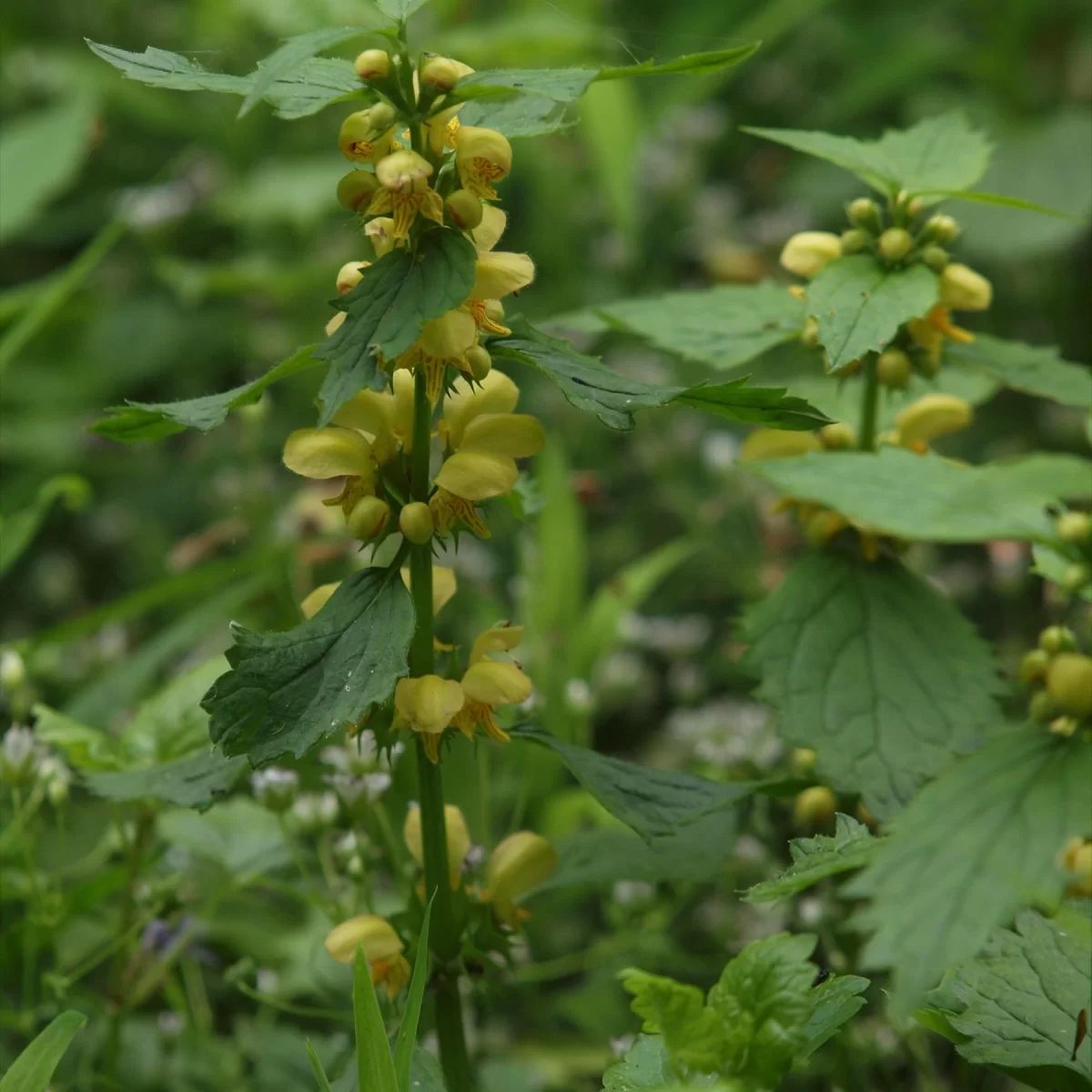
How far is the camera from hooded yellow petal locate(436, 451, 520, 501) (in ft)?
2.06

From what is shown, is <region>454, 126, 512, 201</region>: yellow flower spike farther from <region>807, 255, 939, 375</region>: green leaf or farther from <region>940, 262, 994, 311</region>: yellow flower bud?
<region>940, 262, 994, 311</region>: yellow flower bud

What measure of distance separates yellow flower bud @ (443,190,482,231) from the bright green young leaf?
29cm

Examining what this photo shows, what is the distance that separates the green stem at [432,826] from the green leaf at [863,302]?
20cm

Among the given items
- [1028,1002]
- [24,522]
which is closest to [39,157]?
[24,522]

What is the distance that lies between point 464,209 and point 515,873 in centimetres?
35

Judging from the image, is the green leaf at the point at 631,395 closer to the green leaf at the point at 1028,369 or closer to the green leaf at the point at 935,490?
the green leaf at the point at 935,490

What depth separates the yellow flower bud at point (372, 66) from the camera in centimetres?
57

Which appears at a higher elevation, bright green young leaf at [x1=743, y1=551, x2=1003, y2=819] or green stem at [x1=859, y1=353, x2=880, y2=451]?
green stem at [x1=859, y1=353, x2=880, y2=451]

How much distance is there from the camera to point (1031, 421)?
1688 mm

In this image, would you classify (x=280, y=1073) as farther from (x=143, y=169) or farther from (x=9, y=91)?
(x=9, y=91)

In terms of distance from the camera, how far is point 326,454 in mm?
632

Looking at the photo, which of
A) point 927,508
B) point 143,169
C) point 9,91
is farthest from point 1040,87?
point 927,508

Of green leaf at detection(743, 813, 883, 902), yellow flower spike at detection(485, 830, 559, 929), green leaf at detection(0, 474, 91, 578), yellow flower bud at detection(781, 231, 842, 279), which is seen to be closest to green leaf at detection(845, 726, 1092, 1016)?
green leaf at detection(743, 813, 883, 902)

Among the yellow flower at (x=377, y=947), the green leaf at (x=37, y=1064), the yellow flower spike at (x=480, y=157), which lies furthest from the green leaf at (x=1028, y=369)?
the green leaf at (x=37, y=1064)
